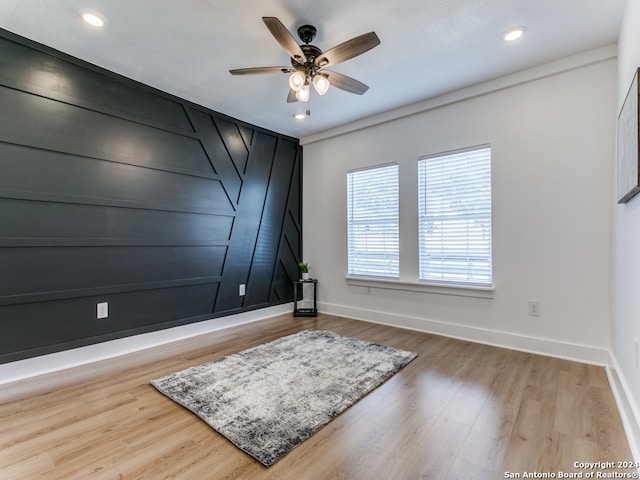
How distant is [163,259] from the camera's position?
134 inches

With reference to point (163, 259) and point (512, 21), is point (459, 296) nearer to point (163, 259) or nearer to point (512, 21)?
point (512, 21)

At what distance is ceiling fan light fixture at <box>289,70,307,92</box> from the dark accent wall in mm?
1804

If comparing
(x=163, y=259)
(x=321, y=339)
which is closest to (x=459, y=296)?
(x=321, y=339)

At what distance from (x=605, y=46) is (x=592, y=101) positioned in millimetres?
435

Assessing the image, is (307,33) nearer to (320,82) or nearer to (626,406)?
(320,82)

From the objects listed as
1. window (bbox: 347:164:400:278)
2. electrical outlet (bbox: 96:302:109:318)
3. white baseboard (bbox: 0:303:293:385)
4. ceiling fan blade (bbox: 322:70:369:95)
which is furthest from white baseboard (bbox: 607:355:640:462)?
electrical outlet (bbox: 96:302:109:318)

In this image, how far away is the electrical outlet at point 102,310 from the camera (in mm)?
2920

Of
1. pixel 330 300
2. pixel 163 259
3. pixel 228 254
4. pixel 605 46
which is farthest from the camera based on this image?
pixel 330 300

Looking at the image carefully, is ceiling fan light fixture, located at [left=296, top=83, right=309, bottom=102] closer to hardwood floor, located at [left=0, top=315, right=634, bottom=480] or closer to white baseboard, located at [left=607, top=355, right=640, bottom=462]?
hardwood floor, located at [left=0, top=315, right=634, bottom=480]

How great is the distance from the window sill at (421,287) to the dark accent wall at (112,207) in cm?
145

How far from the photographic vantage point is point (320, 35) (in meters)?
2.47

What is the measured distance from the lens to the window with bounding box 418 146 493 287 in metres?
3.36

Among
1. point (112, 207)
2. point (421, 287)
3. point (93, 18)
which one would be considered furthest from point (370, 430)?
point (93, 18)

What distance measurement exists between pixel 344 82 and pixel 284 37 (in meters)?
0.72
